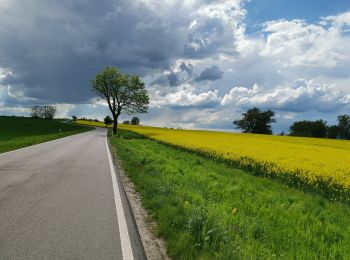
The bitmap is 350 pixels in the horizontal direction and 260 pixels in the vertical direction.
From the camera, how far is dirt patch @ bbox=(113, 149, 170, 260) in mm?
6253

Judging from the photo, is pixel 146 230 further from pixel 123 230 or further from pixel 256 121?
pixel 256 121

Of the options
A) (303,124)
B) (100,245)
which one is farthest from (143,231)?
(303,124)

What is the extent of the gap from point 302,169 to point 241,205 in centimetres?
720

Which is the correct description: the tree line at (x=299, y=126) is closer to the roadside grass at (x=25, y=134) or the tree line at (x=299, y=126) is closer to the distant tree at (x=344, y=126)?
the distant tree at (x=344, y=126)

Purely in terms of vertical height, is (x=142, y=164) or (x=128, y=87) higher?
(x=128, y=87)

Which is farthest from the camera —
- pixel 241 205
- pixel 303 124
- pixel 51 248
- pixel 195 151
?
pixel 303 124

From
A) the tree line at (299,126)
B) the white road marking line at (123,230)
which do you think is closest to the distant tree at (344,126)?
the tree line at (299,126)

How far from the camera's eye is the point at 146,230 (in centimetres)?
760

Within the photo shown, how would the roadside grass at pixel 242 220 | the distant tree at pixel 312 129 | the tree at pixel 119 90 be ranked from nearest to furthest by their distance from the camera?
the roadside grass at pixel 242 220, the tree at pixel 119 90, the distant tree at pixel 312 129

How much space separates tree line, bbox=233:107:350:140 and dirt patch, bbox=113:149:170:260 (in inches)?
4487

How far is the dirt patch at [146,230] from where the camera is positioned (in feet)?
20.5

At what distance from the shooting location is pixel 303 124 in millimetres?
125500

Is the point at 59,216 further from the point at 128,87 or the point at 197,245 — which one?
the point at 128,87

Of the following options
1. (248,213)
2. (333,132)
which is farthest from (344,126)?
(248,213)
